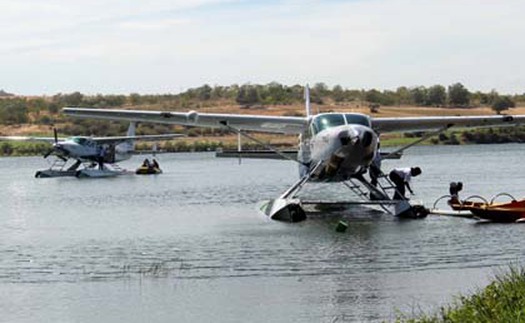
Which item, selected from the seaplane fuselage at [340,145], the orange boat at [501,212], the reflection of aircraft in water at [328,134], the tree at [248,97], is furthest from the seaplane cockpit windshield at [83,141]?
the tree at [248,97]

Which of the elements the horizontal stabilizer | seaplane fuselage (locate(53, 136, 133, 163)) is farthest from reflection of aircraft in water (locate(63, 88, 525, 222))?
seaplane fuselage (locate(53, 136, 133, 163))

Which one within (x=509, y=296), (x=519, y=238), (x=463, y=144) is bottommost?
(x=463, y=144)

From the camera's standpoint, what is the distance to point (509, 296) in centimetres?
934

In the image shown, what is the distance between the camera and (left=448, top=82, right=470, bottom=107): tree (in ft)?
428

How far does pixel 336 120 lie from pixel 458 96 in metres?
111

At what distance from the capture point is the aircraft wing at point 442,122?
25.9 m

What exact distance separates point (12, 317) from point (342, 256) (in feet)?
19.4

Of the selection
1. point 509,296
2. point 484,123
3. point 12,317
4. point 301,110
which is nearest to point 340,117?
point 484,123

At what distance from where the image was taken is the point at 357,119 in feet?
73.9

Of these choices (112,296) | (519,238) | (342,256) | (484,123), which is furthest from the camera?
(484,123)

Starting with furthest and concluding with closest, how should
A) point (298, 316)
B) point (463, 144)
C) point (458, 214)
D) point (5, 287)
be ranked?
point (463, 144), point (458, 214), point (5, 287), point (298, 316)

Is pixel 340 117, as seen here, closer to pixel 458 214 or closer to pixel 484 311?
pixel 458 214

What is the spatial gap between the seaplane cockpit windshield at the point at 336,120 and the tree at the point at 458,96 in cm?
10756

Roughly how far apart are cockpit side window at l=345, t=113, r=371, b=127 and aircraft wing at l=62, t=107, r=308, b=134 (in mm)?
2538
